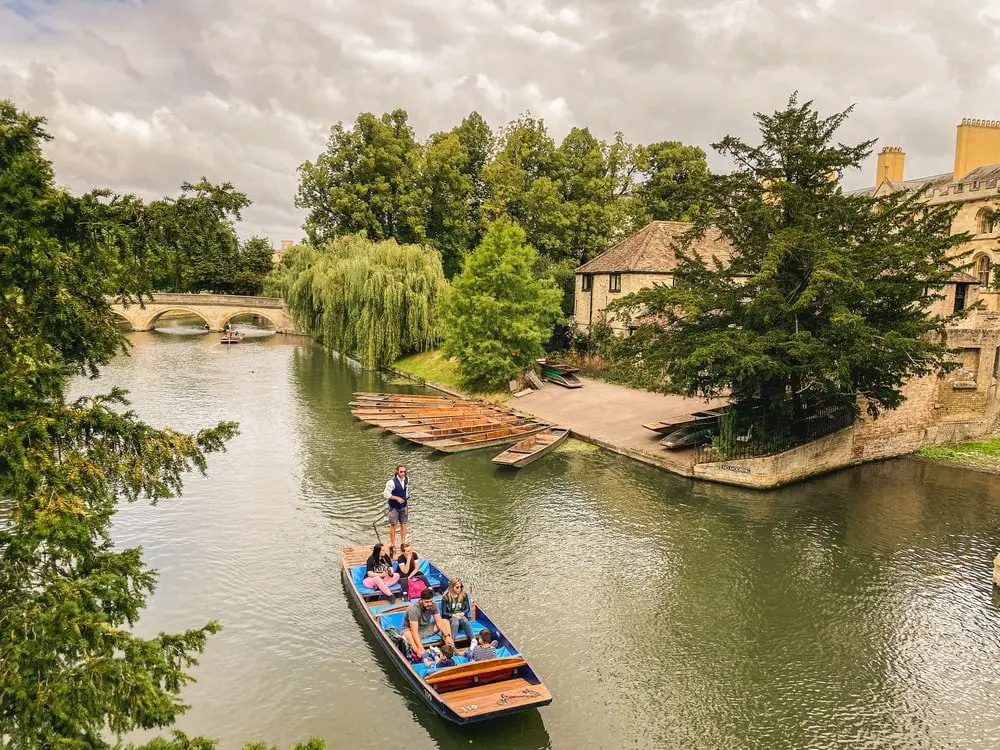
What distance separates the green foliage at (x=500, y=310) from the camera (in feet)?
101

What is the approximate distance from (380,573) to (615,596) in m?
4.62

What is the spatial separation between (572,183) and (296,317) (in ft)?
66.3

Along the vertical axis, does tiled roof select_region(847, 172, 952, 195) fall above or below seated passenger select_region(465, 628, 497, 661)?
above

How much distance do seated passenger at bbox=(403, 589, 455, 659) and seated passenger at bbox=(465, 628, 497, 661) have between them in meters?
0.36

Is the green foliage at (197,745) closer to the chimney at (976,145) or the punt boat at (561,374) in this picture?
the punt boat at (561,374)

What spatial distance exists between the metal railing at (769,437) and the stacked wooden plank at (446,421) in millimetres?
7122

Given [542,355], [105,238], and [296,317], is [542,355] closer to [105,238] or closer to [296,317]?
[296,317]

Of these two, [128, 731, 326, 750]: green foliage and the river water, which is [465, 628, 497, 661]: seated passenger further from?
[128, 731, 326, 750]: green foliage

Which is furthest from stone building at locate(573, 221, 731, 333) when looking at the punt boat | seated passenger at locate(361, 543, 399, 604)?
seated passenger at locate(361, 543, 399, 604)

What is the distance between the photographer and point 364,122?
4931 cm

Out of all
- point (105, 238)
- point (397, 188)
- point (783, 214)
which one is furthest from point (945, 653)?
point (397, 188)

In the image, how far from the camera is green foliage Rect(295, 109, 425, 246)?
48.9m

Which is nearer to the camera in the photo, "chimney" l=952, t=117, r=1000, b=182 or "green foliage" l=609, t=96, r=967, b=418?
"green foliage" l=609, t=96, r=967, b=418

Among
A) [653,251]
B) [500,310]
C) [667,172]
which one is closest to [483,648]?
[500,310]
